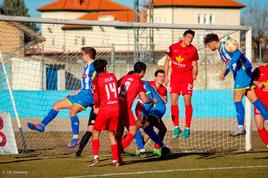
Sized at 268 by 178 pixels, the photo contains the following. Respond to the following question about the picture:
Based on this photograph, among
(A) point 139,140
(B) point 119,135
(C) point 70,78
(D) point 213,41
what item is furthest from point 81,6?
(B) point 119,135

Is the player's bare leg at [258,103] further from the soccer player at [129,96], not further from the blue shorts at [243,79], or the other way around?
the soccer player at [129,96]

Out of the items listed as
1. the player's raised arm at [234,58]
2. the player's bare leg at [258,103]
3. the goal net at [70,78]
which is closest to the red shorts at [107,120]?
the player's raised arm at [234,58]

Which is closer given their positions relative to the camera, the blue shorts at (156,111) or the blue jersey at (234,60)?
the blue jersey at (234,60)

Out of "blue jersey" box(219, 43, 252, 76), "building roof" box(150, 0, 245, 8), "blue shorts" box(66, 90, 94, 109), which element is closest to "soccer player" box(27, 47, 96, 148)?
"blue shorts" box(66, 90, 94, 109)

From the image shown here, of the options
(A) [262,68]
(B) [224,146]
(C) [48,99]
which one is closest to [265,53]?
(C) [48,99]

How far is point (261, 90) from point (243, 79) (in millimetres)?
1131

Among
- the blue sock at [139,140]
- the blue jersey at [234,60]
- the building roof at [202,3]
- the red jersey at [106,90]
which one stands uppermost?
the building roof at [202,3]

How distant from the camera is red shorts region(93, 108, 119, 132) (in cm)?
1477

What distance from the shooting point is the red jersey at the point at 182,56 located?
17062 mm

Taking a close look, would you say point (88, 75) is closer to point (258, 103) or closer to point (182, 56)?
point (182, 56)

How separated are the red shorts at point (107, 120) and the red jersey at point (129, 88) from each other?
0.68 m

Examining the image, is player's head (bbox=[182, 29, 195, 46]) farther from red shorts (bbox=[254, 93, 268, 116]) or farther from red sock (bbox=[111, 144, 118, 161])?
red sock (bbox=[111, 144, 118, 161])

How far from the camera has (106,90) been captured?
1470 cm

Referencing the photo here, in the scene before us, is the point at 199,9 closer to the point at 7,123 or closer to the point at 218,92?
the point at 218,92
